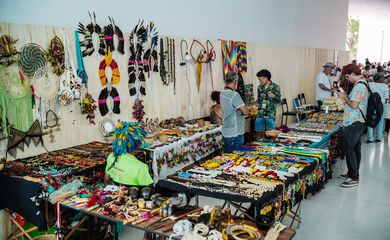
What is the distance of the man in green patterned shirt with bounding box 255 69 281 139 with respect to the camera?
584 centimetres

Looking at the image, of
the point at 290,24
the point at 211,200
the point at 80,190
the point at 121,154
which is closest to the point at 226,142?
the point at 211,200

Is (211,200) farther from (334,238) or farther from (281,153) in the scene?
(334,238)

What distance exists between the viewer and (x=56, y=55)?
4.07 metres

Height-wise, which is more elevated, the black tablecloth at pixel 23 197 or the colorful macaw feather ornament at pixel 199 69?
the colorful macaw feather ornament at pixel 199 69

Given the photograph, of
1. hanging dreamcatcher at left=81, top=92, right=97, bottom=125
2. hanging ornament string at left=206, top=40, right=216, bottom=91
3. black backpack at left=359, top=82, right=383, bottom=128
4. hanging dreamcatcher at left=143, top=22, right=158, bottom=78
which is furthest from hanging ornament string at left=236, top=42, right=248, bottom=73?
hanging dreamcatcher at left=81, top=92, right=97, bottom=125

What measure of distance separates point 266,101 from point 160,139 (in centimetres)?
212

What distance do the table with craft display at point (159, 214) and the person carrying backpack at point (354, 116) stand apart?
10.4 ft

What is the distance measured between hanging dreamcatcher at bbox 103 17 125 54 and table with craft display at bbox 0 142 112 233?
5.04 feet

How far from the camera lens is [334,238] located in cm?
377

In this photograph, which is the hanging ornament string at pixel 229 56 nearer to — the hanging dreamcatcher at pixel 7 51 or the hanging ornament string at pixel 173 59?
the hanging ornament string at pixel 173 59

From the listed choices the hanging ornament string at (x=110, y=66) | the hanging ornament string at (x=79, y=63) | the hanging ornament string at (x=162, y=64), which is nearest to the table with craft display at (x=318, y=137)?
the hanging ornament string at (x=162, y=64)

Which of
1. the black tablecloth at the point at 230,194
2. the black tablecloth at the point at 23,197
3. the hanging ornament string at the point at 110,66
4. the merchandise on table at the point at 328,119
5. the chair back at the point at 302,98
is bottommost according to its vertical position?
the black tablecloth at the point at 23,197

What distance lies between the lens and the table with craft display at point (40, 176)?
10.00 feet

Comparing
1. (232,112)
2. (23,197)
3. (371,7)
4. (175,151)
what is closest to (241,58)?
(232,112)
